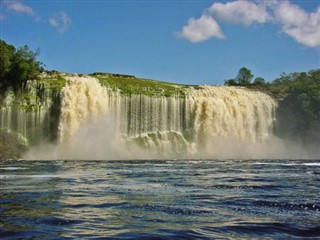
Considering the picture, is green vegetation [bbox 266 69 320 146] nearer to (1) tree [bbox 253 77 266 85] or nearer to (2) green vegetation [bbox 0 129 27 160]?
(1) tree [bbox 253 77 266 85]

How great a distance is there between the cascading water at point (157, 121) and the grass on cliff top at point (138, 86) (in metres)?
0.91

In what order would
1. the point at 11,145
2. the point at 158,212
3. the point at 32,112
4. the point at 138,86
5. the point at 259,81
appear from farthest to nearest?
the point at 259,81
the point at 138,86
the point at 32,112
the point at 11,145
the point at 158,212

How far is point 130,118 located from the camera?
5806cm

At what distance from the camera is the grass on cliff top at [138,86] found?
59750 mm

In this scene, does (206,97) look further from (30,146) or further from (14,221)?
(14,221)

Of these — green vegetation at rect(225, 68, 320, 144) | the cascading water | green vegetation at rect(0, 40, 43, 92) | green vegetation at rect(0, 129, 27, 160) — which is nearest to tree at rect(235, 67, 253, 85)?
green vegetation at rect(225, 68, 320, 144)

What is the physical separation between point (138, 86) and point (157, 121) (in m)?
5.57

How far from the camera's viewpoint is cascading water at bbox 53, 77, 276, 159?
5516cm

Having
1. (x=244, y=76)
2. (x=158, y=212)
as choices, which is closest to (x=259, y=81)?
(x=244, y=76)

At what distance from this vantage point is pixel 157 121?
59.0 metres

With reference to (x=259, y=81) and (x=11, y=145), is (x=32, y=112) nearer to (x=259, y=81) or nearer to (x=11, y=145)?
(x=11, y=145)

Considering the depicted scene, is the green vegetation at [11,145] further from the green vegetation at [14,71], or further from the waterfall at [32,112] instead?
the green vegetation at [14,71]

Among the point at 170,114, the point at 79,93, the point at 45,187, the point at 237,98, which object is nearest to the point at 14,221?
the point at 45,187

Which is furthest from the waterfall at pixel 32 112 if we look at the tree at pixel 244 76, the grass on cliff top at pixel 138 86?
the tree at pixel 244 76
